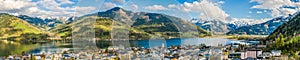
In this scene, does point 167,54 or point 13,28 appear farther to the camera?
point 13,28

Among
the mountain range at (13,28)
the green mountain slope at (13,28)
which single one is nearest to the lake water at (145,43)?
the mountain range at (13,28)

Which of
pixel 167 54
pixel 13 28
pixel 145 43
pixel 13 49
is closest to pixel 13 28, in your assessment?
pixel 13 28

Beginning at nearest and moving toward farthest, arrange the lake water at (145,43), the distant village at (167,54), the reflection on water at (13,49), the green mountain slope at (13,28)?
the lake water at (145,43), the distant village at (167,54), the reflection on water at (13,49), the green mountain slope at (13,28)

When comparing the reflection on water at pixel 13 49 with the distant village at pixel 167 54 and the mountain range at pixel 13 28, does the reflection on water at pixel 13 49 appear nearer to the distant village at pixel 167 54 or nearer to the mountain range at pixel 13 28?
the distant village at pixel 167 54

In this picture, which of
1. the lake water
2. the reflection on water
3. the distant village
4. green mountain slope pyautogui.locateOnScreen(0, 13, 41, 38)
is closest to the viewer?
the lake water

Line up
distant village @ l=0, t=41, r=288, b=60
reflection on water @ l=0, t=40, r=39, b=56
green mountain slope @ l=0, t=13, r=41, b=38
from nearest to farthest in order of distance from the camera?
distant village @ l=0, t=41, r=288, b=60, reflection on water @ l=0, t=40, r=39, b=56, green mountain slope @ l=0, t=13, r=41, b=38

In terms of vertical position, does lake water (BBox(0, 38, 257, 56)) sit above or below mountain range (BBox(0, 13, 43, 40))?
above

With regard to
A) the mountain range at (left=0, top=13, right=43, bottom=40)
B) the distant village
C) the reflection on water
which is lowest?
the mountain range at (left=0, top=13, right=43, bottom=40)

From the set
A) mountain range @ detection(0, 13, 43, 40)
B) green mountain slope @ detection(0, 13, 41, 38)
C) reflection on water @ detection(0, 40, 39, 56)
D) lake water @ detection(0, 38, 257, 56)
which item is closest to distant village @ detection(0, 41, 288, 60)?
lake water @ detection(0, 38, 257, 56)

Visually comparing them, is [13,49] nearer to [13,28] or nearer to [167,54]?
[167,54]

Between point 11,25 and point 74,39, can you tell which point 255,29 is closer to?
point 11,25

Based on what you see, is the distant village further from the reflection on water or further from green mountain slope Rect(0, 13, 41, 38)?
green mountain slope Rect(0, 13, 41, 38)

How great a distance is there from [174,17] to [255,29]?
8077 centimetres

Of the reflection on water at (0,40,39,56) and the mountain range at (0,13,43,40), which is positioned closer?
the reflection on water at (0,40,39,56)
